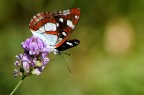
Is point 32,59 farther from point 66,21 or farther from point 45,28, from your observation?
point 66,21

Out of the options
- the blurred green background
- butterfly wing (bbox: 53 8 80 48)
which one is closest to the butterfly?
butterfly wing (bbox: 53 8 80 48)

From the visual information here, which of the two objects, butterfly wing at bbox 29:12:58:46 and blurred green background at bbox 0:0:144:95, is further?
blurred green background at bbox 0:0:144:95

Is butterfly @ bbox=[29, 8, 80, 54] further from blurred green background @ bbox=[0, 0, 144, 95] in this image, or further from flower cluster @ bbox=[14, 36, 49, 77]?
blurred green background @ bbox=[0, 0, 144, 95]

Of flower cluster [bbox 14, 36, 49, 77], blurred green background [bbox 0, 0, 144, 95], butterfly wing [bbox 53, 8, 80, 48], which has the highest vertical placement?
butterfly wing [bbox 53, 8, 80, 48]

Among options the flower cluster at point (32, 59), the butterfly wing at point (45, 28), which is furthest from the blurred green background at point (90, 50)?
the flower cluster at point (32, 59)

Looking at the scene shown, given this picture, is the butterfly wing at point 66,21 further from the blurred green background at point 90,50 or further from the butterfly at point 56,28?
the blurred green background at point 90,50

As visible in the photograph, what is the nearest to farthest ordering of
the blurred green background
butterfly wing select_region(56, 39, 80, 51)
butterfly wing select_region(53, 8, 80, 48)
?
butterfly wing select_region(56, 39, 80, 51), butterfly wing select_region(53, 8, 80, 48), the blurred green background

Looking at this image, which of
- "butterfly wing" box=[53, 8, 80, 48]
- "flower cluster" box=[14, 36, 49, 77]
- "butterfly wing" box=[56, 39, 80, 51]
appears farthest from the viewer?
"butterfly wing" box=[53, 8, 80, 48]

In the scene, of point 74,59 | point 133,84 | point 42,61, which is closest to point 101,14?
point 74,59
